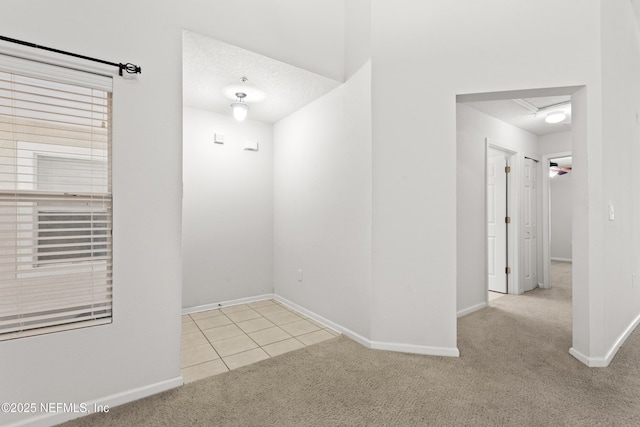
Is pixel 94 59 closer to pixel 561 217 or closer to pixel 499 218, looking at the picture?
pixel 499 218

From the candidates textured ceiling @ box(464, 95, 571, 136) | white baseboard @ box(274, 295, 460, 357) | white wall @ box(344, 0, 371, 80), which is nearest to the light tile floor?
white baseboard @ box(274, 295, 460, 357)

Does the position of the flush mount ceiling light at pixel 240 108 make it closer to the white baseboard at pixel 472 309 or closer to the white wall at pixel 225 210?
the white wall at pixel 225 210

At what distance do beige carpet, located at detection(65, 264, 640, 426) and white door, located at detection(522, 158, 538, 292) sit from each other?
1.85 meters

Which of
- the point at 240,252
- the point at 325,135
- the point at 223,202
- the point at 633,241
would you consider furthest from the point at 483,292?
the point at 223,202

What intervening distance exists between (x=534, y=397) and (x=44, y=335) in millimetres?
2917

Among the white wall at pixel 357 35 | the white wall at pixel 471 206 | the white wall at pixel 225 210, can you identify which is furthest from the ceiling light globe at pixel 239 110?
the white wall at pixel 471 206

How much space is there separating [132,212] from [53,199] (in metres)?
0.39

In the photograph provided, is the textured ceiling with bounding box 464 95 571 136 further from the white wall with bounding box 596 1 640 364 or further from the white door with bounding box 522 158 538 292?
the white wall with bounding box 596 1 640 364

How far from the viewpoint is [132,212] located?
6.13 feet

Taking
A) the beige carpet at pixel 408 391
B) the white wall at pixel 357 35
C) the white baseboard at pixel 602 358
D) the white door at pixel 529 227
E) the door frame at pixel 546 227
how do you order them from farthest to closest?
1. the door frame at pixel 546 227
2. the white door at pixel 529 227
3. the white wall at pixel 357 35
4. the white baseboard at pixel 602 358
5. the beige carpet at pixel 408 391

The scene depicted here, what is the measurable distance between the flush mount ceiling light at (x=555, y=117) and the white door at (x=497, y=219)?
2.17ft

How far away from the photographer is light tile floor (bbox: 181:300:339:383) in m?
2.34

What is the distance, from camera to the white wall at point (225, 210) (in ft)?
11.5

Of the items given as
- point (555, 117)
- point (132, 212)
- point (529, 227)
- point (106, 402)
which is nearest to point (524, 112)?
point (555, 117)
